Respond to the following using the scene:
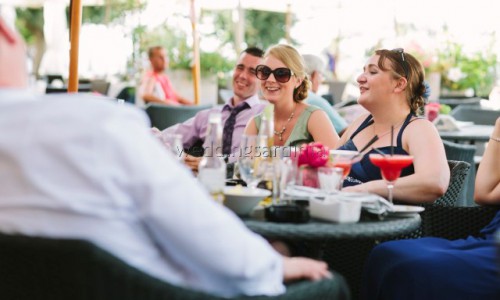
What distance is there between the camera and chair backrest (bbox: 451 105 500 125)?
727 centimetres

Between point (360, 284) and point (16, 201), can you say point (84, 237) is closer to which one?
point (16, 201)

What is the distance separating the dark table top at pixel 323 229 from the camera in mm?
2193

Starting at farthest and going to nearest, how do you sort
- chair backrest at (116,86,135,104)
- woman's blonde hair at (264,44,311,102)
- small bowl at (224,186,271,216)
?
chair backrest at (116,86,135,104) < woman's blonde hair at (264,44,311,102) < small bowl at (224,186,271,216)

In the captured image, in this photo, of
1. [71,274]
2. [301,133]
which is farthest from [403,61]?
[71,274]

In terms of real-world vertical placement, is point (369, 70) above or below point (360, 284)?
above

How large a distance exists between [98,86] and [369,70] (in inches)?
308

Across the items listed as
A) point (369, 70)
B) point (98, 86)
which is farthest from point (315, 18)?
point (369, 70)

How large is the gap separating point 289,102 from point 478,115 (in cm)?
359

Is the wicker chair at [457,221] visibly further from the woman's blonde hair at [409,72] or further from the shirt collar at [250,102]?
the shirt collar at [250,102]

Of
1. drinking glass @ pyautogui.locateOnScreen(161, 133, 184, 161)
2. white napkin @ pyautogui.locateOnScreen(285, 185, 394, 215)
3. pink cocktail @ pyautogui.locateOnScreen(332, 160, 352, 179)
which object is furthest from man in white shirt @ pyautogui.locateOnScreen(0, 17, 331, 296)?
pink cocktail @ pyautogui.locateOnScreen(332, 160, 352, 179)

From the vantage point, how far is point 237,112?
16.5 ft

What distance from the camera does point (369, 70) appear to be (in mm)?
3664

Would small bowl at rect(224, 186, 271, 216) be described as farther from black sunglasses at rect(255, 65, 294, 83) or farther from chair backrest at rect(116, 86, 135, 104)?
chair backrest at rect(116, 86, 135, 104)

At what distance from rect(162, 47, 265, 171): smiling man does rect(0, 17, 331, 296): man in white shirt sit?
318 centimetres
